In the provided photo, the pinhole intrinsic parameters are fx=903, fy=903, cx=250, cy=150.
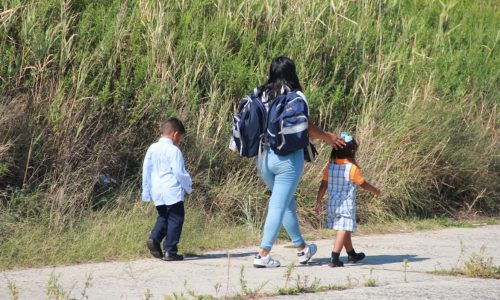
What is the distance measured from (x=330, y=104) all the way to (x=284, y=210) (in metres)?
3.65

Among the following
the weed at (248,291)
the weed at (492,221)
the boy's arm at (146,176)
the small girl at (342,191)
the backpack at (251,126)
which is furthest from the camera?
the weed at (492,221)

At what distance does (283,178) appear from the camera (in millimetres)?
7863

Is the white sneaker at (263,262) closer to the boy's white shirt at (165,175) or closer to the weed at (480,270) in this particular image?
the boy's white shirt at (165,175)

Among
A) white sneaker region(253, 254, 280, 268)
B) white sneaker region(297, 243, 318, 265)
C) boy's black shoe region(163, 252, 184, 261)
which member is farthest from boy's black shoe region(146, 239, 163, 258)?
white sneaker region(297, 243, 318, 265)

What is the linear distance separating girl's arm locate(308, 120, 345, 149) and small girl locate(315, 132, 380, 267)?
88 mm

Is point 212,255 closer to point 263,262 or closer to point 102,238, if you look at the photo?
point 263,262

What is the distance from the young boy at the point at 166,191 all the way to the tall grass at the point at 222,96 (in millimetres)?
1017

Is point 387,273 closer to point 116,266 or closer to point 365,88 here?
point 116,266

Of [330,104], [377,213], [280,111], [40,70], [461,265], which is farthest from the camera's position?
[330,104]

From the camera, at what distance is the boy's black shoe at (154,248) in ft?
26.8

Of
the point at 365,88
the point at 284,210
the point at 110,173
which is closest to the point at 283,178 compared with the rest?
the point at 284,210

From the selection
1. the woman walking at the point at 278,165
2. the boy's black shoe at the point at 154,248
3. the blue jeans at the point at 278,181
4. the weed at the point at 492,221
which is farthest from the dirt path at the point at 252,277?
the weed at the point at 492,221

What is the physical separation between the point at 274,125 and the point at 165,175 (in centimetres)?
120

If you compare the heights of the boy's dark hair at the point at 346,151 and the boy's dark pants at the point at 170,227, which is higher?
the boy's dark hair at the point at 346,151
